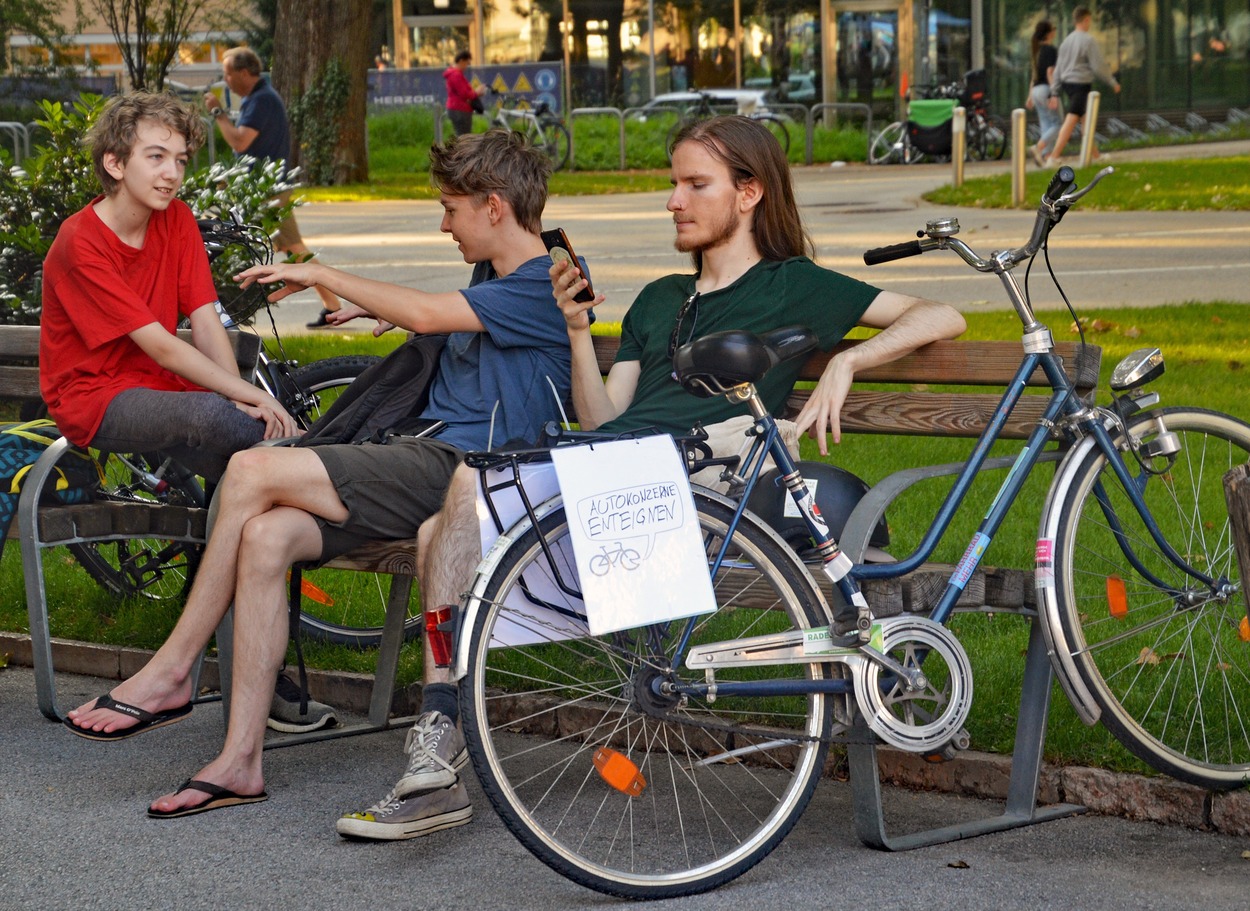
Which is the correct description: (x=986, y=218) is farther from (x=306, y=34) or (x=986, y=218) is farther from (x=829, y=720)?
(x=829, y=720)

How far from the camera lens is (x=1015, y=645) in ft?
14.9

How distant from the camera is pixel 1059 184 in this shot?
3.50 m

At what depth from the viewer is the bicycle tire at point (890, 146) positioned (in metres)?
26.2

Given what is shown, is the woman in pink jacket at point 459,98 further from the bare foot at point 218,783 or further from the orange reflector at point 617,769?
the orange reflector at point 617,769

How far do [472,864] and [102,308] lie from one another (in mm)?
1915

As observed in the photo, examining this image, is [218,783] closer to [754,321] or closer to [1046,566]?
[754,321]

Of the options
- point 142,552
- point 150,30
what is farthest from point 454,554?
point 150,30

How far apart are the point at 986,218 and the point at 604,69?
1662cm

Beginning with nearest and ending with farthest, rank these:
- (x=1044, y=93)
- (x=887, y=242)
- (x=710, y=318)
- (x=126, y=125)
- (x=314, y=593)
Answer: (x=710, y=318), (x=126, y=125), (x=314, y=593), (x=887, y=242), (x=1044, y=93)

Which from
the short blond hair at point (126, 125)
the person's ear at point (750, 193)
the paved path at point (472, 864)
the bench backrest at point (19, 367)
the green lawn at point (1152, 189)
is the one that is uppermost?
the short blond hair at point (126, 125)

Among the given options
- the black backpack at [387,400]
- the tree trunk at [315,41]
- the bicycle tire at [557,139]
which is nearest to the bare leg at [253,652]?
the black backpack at [387,400]

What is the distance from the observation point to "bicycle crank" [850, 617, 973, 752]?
3.38 meters

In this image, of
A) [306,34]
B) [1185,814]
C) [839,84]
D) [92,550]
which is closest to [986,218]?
[306,34]

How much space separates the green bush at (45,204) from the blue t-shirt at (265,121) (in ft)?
12.9
